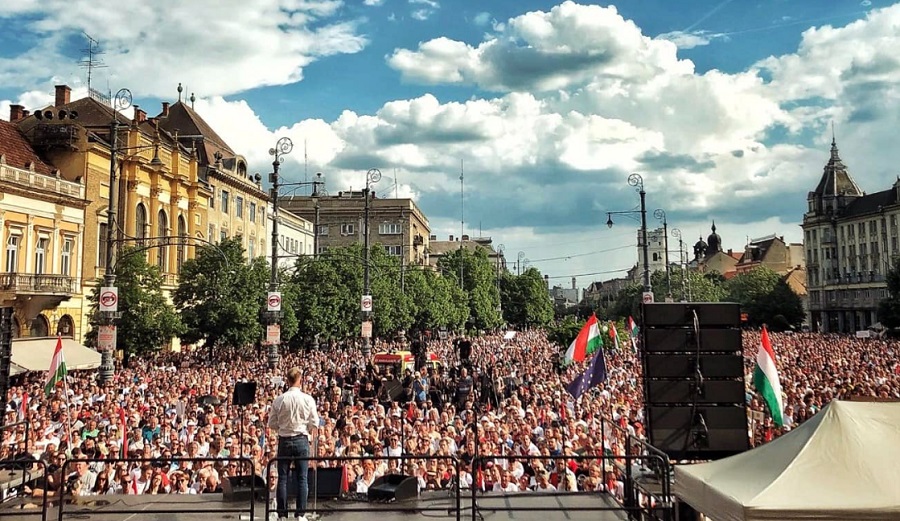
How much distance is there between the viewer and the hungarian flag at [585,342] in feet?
68.1

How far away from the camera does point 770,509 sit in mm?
5680

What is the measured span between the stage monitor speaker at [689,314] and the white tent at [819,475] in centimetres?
287

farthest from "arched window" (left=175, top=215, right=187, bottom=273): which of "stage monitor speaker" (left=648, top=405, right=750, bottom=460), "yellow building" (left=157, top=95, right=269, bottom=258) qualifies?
"stage monitor speaker" (left=648, top=405, right=750, bottom=460)

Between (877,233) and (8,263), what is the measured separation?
97.9 metres

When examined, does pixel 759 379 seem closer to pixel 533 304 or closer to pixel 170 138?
pixel 170 138

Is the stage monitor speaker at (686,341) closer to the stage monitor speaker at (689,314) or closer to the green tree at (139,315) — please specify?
the stage monitor speaker at (689,314)

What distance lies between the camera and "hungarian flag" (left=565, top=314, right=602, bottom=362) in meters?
20.8

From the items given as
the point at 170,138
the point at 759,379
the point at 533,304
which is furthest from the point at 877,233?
the point at 759,379

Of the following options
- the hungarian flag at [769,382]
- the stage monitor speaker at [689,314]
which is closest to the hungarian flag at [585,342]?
the hungarian flag at [769,382]

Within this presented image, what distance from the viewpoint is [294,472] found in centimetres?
866

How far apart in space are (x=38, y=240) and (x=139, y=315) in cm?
837

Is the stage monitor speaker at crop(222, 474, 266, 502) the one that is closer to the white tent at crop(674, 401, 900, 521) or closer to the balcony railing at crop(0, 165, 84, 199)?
the white tent at crop(674, 401, 900, 521)

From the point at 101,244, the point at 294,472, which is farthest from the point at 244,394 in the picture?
the point at 101,244

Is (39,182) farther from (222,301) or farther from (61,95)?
(61,95)
